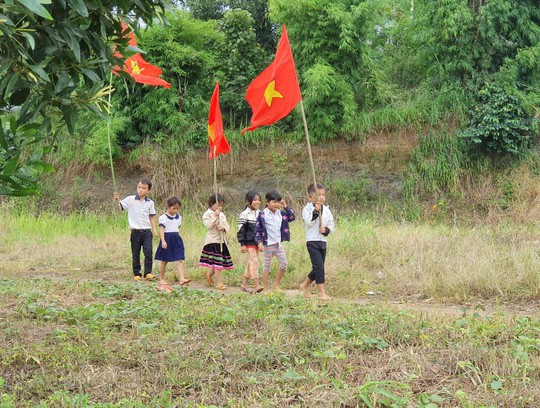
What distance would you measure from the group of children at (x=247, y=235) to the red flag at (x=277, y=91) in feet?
3.65

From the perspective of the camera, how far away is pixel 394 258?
10.5 m

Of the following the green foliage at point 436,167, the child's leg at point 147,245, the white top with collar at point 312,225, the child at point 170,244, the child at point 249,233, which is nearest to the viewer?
the white top with collar at point 312,225

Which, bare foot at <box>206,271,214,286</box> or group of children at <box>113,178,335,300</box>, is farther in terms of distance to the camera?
bare foot at <box>206,271,214,286</box>

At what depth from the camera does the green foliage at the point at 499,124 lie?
55.2 feet

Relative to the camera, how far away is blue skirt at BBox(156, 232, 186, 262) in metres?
10.3

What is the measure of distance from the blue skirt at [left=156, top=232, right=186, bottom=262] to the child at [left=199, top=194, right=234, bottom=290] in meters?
0.37

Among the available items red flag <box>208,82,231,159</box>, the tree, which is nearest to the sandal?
red flag <box>208,82,231,159</box>

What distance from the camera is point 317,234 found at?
353 inches

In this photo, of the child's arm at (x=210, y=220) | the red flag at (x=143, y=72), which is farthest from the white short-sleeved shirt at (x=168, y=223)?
the red flag at (x=143, y=72)

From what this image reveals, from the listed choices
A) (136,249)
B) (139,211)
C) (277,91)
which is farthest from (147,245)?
(277,91)

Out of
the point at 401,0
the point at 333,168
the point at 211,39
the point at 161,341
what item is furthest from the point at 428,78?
the point at 161,341

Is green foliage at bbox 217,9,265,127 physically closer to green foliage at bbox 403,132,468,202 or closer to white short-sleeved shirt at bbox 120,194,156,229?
green foliage at bbox 403,132,468,202

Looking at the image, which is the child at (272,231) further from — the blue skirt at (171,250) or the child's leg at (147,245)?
the child's leg at (147,245)

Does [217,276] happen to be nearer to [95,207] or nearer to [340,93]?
[340,93]
